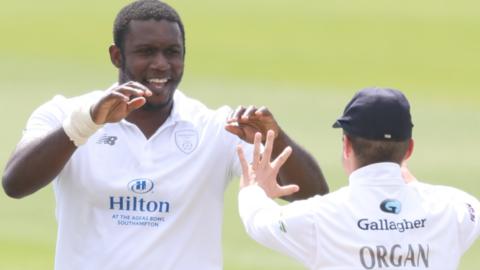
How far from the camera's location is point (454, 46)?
373 inches

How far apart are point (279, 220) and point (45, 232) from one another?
13.6 feet

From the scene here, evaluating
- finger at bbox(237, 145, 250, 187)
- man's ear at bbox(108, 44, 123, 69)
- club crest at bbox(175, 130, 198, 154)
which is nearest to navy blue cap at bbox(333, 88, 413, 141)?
finger at bbox(237, 145, 250, 187)

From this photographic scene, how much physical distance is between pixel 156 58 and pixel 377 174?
1.03 meters

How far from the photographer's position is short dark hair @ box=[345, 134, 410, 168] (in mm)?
3982

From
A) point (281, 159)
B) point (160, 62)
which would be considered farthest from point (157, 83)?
point (281, 159)

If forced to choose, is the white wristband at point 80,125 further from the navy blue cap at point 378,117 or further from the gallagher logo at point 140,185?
the navy blue cap at point 378,117

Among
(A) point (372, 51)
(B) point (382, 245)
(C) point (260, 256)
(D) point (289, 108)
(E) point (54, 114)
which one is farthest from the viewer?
(A) point (372, 51)

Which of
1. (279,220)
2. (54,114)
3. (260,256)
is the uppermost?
(54,114)

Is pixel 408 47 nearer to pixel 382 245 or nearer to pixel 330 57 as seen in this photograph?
pixel 330 57

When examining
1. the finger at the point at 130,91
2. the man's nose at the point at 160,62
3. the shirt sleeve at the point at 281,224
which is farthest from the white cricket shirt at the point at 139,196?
the shirt sleeve at the point at 281,224

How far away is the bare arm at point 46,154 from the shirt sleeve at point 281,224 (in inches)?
18.8

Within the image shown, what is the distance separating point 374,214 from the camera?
12.9ft

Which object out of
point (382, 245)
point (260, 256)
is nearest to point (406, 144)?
point (382, 245)

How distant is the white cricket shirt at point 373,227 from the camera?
3883 millimetres
